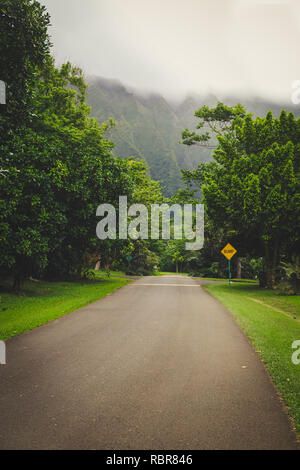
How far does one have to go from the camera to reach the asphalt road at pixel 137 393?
3.27 meters

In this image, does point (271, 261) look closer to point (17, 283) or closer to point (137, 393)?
point (17, 283)

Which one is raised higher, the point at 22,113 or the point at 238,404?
the point at 22,113

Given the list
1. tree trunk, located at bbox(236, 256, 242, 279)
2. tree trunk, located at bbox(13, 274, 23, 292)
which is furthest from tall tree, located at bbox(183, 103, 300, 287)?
tree trunk, located at bbox(236, 256, 242, 279)

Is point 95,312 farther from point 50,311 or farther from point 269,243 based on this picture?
point 269,243

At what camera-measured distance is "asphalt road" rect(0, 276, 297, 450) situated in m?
3.27

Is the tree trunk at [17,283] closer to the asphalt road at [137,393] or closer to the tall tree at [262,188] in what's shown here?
the asphalt road at [137,393]

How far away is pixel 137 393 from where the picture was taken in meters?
4.36

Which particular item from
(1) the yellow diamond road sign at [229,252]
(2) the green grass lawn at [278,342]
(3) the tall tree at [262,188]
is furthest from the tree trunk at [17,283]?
(3) the tall tree at [262,188]

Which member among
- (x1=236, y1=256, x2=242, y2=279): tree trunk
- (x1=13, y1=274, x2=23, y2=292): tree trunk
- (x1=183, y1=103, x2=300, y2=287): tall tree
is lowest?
(x1=236, y1=256, x2=242, y2=279): tree trunk

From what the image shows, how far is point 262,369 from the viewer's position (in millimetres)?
5566

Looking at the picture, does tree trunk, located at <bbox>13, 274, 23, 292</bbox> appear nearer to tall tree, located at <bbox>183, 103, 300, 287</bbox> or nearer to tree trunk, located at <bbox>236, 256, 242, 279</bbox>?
tall tree, located at <bbox>183, 103, 300, 287</bbox>
